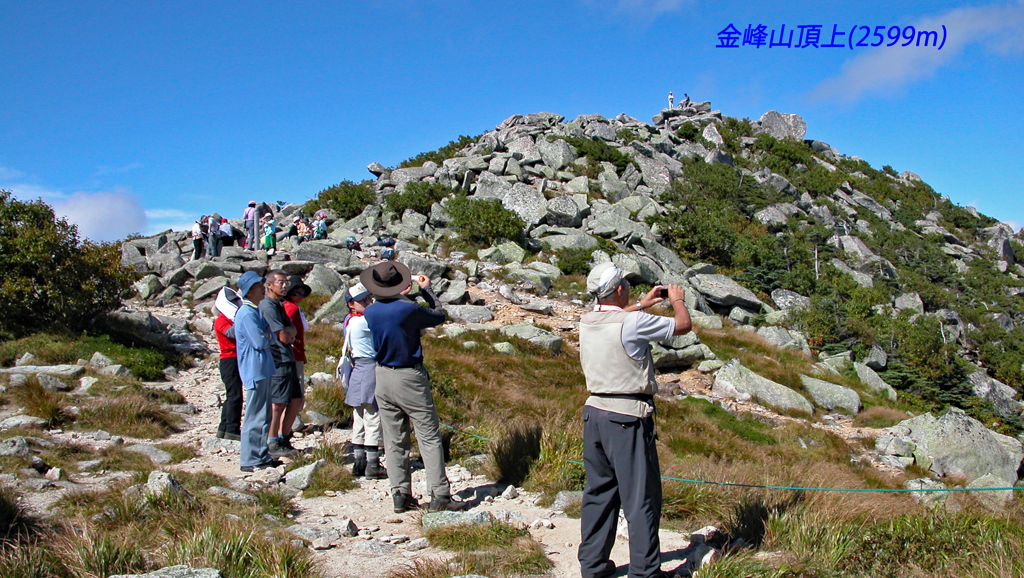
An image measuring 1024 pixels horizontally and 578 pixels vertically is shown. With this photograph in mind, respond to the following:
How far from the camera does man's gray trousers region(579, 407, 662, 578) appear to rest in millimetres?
3730

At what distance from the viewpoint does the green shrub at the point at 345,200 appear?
2906 cm

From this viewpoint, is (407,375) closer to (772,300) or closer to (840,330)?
(840,330)

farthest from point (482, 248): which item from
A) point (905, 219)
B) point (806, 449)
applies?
point (905, 219)

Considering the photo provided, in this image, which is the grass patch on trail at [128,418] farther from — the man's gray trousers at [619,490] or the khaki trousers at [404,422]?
the man's gray trousers at [619,490]

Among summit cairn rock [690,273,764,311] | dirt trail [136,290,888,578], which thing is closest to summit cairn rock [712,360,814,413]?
summit cairn rock [690,273,764,311]

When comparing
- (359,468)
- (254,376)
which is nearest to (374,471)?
(359,468)

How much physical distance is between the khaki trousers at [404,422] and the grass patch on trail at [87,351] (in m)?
7.58

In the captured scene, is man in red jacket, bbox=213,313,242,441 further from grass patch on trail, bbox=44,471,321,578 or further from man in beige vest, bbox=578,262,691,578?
man in beige vest, bbox=578,262,691,578

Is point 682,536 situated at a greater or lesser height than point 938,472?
greater

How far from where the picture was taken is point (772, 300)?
24.0 metres

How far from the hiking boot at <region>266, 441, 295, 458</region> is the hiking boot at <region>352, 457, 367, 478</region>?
820 mm

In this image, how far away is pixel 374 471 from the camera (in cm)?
658

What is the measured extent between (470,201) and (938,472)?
17872 millimetres

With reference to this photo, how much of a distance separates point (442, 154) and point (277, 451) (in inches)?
1251
